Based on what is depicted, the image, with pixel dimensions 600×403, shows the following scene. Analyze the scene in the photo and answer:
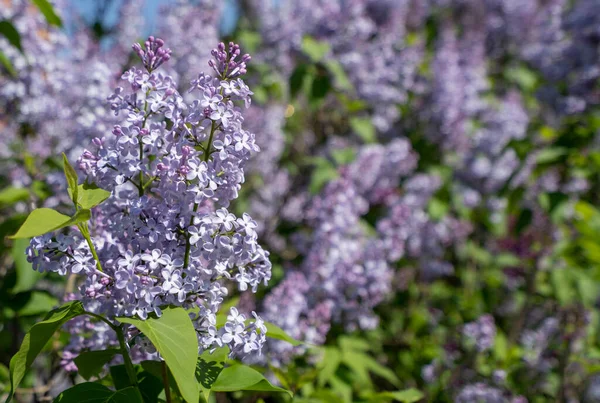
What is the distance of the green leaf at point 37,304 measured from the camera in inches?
92.3

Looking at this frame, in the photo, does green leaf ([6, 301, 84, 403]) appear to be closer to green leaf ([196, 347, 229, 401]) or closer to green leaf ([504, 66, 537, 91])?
green leaf ([196, 347, 229, 401])

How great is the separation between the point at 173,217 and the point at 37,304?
127cm

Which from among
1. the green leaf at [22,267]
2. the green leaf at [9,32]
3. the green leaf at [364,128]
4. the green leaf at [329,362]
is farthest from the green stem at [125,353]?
the green leaf at [364,128]

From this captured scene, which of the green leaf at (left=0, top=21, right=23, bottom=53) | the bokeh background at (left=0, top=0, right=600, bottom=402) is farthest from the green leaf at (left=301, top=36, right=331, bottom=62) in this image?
the green leaf at (left=0, top=21, right=23, bottom=53)

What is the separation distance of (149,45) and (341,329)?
2313 mm

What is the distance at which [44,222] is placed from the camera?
1.18 meters

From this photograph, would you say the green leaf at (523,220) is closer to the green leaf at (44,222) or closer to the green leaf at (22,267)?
the green leaf at (22,267)

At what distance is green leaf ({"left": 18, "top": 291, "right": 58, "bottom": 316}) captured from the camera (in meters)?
2.34

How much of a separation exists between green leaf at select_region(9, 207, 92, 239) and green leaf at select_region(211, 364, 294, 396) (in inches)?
20.0

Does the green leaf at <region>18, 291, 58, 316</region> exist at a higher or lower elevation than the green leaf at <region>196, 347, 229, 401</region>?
higher

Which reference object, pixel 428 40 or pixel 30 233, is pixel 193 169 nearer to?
pixel 30 233

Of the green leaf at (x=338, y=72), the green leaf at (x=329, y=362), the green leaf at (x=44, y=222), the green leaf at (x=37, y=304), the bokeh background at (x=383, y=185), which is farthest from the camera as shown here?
the green leaf at (x=338, y=72)

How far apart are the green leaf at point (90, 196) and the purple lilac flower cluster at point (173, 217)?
6 cm

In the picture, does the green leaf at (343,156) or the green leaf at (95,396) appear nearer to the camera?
the green leaf at (95,396)
